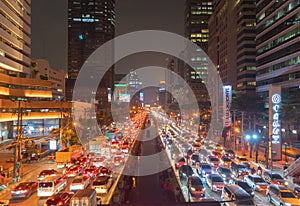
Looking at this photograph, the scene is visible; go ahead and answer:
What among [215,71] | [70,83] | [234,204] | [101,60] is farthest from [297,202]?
[101,60]

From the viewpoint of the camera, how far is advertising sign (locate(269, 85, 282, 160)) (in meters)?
31.0

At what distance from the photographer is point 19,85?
5531 cm

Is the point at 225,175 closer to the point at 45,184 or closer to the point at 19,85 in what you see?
the point at 45,184

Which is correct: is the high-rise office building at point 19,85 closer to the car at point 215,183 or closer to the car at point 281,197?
the car at point 215,183

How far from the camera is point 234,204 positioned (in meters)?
16.3

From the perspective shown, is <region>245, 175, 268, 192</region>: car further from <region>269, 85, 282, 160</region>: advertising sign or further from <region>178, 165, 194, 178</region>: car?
<region>269, 85, 282, 160</region>: advertising sign

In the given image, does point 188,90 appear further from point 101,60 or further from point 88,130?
point 88,130

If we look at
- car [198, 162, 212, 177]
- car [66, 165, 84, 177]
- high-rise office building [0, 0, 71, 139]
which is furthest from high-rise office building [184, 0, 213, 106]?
car [66, 165, 84, 177]

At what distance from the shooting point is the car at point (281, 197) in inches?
673

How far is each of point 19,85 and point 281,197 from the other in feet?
166

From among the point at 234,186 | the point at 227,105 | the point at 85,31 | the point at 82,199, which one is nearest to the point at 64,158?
the point at 82,199

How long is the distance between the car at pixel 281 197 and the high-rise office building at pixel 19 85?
34.7 metres

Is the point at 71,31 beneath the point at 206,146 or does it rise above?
above

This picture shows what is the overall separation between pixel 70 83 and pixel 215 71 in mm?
70200
